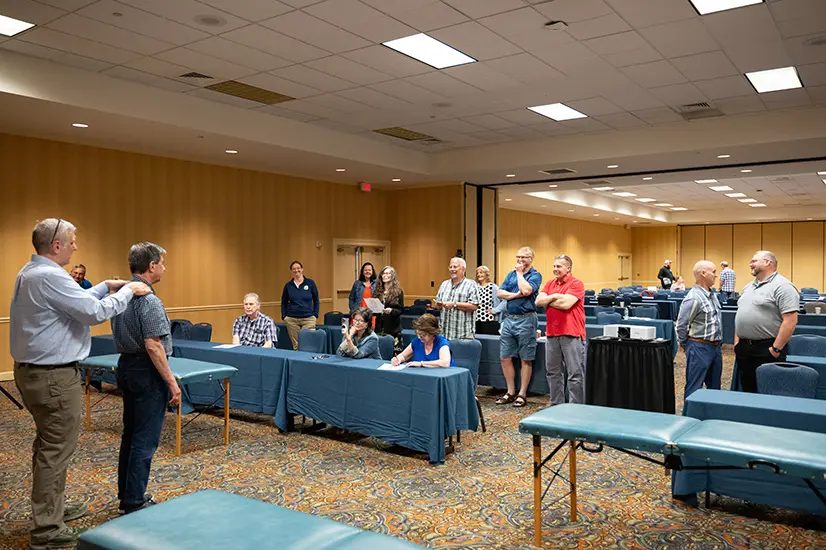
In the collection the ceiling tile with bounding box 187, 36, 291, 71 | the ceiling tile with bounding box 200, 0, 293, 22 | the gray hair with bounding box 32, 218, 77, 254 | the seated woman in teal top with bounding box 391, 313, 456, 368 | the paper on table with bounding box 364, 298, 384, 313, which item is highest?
the ceiling tile with bounding box 187, 36, 291, 71

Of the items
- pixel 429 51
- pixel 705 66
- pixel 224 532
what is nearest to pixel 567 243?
pixel 705 66

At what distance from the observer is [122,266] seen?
10.3 meters

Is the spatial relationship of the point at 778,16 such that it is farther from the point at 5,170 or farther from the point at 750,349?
the point at 5,170

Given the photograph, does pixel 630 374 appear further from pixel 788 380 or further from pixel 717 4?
pixel 717 4

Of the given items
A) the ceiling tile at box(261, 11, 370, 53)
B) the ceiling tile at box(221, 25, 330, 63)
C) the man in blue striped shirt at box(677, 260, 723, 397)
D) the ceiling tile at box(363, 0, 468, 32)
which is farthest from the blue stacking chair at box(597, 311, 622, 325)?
the ceiling tile at box(221, 25, 330, 63)

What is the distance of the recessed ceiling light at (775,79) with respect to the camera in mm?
7527

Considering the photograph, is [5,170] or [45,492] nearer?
[45,492]

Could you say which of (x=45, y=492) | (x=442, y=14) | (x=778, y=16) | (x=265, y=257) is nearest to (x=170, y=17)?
(x=442, y=14)

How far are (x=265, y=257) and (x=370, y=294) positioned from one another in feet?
14.1

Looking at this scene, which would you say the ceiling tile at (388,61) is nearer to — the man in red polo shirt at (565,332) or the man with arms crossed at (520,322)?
the man with arms crossed at (520,322)

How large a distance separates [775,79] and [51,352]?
801 cm

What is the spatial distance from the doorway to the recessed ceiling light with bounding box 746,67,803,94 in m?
8.43

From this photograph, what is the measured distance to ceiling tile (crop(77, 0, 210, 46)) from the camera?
18.8ft

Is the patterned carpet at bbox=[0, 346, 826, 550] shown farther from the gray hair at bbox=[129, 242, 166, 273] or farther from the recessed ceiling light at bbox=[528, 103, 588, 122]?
the recessed ceiling light at bbox=[528, 103, 588, 122]
